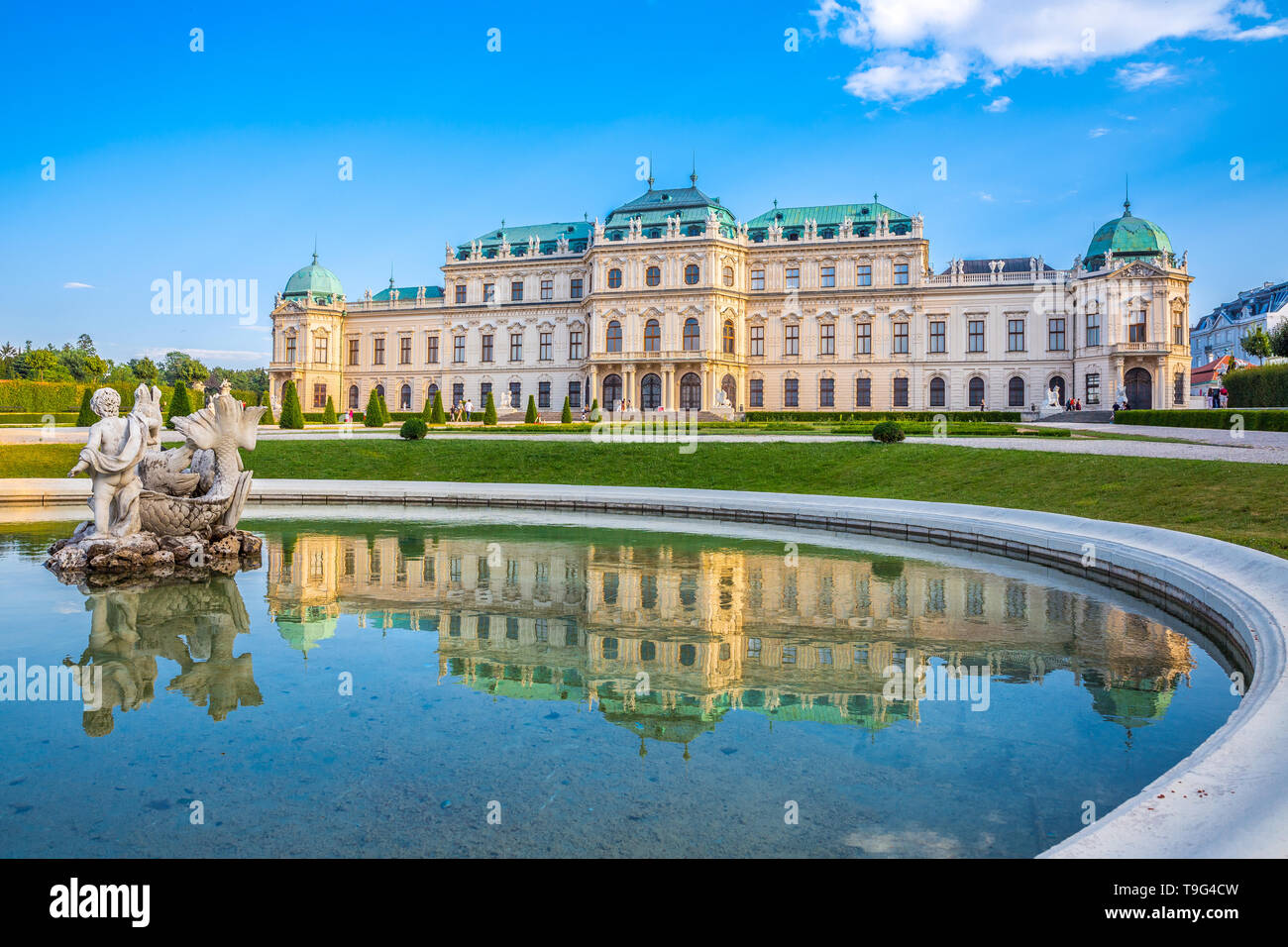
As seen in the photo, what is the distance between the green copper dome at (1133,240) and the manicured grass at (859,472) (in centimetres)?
3751

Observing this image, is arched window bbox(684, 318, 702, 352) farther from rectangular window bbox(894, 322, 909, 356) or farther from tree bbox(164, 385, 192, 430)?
tree bbox(164, 385, 192, 430)

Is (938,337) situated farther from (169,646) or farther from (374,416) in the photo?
(169,646)

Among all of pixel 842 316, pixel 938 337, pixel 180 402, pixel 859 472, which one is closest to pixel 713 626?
pixel 859 472

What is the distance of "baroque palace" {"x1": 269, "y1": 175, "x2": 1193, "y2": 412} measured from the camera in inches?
2028

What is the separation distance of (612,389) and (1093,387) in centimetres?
3145

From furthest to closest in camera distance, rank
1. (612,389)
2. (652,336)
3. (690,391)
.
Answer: (612,389)
(652,336)
(690,391)

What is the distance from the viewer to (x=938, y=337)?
2206 inches

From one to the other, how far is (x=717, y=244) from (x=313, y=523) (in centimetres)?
4236

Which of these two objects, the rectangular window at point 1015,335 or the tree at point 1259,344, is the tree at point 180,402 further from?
the tree at point 1259,344

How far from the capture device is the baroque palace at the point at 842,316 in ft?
169

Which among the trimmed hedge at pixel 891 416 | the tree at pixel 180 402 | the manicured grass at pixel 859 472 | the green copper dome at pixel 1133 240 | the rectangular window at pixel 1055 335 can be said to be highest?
the green copper dome at pixel 1133 240

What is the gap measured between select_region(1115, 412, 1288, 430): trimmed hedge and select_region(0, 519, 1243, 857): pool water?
23639mm

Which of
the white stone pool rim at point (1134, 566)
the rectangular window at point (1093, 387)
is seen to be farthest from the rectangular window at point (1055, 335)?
the white stone pool rim at point (1134, 566)

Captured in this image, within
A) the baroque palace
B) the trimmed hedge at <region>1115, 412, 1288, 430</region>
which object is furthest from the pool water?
the baroque palace
